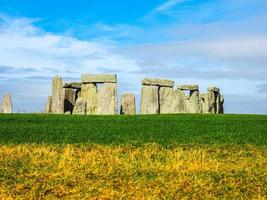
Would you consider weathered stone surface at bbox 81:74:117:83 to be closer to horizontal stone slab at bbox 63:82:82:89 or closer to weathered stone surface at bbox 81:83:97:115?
weathered stone surface at bbox 81:83:97:115

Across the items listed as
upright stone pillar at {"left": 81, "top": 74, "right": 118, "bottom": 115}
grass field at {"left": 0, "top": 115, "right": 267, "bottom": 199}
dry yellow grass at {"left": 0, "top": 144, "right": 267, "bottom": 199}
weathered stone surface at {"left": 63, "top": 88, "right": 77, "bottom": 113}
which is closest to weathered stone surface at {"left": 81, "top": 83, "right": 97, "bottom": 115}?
upright stone pillar at {"left": 81, "top": 74, "right": 118, "bottom": 115}

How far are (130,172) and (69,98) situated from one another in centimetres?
2216

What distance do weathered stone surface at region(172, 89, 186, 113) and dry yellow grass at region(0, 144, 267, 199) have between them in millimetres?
18700

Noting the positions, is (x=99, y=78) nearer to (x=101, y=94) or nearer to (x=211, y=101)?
(x=101, y=94)

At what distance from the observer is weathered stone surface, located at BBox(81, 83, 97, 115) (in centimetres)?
2961

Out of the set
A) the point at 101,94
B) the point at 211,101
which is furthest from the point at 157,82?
the point at 211,101

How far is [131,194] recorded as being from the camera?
7.80 metres

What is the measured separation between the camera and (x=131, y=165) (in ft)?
32.0

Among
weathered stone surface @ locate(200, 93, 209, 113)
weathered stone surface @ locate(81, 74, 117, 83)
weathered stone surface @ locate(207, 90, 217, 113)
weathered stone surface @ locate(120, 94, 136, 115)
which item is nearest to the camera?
weathered stone surface @ locate(81, 74, 117, 83)

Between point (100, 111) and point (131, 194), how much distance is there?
2137 cm

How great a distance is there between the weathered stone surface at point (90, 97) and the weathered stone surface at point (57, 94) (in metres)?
1.49

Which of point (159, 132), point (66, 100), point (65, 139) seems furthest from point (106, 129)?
point (66, 100)

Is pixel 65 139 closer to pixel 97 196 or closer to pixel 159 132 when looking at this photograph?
pixel 159 132

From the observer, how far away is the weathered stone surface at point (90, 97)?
97.1ft
